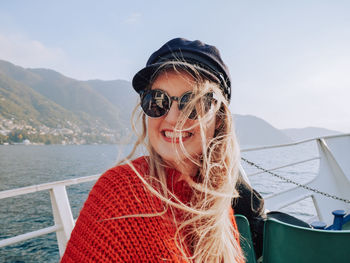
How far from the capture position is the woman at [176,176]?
0.66 m

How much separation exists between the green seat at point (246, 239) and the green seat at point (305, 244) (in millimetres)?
143

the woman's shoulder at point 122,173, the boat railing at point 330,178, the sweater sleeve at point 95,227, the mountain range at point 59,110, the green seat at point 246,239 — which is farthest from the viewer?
the mountain range at point 59,110

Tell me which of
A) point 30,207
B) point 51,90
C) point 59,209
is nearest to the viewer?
point 59,209

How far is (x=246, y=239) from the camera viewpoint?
139 centimetres

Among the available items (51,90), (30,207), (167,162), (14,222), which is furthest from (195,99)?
(51,90)

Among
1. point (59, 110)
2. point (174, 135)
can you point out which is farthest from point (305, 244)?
point (59, 110)

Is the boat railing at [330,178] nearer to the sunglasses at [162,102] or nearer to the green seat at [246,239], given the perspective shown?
the green seat at [246,239]

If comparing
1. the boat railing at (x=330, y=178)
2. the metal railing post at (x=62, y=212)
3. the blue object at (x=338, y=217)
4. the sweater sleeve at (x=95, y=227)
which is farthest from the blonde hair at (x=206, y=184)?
the boat railing at (x=330, y=178)

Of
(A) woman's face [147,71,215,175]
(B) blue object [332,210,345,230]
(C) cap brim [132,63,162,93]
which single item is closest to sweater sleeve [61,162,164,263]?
(A) woman's face [147,71,215,175]

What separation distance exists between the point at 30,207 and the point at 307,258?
22862mm

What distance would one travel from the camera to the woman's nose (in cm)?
86

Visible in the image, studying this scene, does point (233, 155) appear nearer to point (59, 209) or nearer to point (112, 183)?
point (112, 183)

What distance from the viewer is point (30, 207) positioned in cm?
1967

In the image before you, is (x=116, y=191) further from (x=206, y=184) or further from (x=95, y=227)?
(x=206, y=184)
